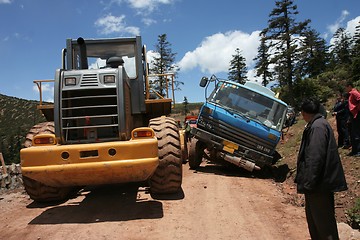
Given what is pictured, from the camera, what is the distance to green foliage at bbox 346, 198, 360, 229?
499 centimetres

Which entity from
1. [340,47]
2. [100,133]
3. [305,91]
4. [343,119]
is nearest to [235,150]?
[343,119]

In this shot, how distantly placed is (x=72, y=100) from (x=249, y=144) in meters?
5.60

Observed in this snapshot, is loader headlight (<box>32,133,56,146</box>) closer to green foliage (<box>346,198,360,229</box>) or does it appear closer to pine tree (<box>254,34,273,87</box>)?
green foliage (<box>346,198,360,229</box>)

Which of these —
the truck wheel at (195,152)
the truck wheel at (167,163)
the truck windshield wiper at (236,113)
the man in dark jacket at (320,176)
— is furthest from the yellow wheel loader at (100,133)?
the truck wheel at (195,152)

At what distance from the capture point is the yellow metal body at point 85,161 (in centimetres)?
507

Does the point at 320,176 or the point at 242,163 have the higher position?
the point at 320,176

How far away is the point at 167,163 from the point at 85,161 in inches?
61.0

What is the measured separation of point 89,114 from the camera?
5930mm

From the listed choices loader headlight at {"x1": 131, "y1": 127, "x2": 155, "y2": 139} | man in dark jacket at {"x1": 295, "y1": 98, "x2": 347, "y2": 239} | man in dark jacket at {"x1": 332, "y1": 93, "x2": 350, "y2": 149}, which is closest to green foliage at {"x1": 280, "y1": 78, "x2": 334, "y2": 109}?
man in dark jacket at {"x1": 332, "y1": 93, "x2": 350, "y2": 149}

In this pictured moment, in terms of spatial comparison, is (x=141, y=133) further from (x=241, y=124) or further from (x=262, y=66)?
(x=262, y=66)

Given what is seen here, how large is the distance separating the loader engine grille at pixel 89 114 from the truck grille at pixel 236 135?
4527 mm

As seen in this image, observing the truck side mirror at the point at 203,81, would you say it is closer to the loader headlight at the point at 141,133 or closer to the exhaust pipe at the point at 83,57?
the exhaust pipe at the point at 83,57

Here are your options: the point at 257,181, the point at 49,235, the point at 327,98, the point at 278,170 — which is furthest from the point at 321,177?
the point at 327,98

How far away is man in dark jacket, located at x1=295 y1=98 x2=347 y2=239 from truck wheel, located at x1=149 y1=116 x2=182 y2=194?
2.65 meters
